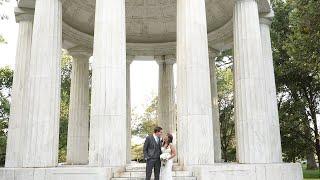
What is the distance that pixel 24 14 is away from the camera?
51.3m

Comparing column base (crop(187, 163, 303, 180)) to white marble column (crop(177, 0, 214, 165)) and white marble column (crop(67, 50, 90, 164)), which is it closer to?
white marble column (crop(177, 0, 214, 165))

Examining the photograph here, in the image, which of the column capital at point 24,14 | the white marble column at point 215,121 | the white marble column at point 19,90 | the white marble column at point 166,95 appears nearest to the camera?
the white marble column at point 19,90

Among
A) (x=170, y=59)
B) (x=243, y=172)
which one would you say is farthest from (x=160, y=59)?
(x=243, y=172)

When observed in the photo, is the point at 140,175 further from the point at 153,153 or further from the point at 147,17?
the point at 147,17

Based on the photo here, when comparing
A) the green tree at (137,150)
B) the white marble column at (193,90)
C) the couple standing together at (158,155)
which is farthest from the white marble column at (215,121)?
the green tree at (137,150)

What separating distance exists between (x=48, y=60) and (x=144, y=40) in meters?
30.8

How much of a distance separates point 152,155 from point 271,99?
83.8 feet

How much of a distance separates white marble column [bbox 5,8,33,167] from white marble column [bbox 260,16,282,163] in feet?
108

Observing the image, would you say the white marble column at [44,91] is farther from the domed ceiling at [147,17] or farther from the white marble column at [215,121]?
the white marble column at [215,121]

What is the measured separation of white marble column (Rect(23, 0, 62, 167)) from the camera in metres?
39.5

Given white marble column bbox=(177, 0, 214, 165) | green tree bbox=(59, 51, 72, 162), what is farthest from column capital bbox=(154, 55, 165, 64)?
green tree bbox=(59, 51, 72, 162)

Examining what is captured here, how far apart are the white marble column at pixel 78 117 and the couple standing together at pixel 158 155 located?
108ft

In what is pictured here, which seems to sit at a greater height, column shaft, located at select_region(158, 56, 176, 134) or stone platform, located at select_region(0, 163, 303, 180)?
column shaft, located at select_region(158, 56, 176, 134)

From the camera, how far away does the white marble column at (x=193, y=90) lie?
37.0m
